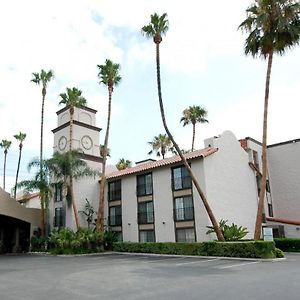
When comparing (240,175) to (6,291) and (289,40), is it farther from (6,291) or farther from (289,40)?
(6,291)

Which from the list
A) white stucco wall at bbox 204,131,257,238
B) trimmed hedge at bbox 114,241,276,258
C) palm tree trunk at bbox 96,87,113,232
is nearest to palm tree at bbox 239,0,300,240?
trimmed hedge at bbox 114,241,276,258

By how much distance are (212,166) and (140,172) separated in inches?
285

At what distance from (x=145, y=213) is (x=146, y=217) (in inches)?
15.4

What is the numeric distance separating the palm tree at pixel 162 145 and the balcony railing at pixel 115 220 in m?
16.0

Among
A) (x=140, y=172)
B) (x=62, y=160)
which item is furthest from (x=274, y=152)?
(x=62, y=160)

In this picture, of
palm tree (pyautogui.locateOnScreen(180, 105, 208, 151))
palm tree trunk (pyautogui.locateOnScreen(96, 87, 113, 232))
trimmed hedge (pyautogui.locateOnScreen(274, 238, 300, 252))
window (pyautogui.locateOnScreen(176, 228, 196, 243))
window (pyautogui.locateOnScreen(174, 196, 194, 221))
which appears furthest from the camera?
palm tree (pyautogui.locateOnScreen(180, 105, 208, 151))

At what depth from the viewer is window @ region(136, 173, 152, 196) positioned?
31.7m

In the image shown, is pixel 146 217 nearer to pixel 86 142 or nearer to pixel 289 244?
pixel 86 142

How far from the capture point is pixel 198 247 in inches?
928

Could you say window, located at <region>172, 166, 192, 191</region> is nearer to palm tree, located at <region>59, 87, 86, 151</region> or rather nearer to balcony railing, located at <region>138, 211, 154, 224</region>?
balcony railing, located at <region>138, 211, 154, 224</region>

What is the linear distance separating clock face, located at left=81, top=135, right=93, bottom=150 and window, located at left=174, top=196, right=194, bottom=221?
13135mm

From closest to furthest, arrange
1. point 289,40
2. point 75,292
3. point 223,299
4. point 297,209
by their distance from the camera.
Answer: point 223,299 → point 75,292 → point 289,40 → point 297,209

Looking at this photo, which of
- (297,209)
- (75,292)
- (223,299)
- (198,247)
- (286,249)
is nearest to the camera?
(223,299)

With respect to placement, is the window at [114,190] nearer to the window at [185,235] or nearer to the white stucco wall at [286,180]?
the window at [185,235]
